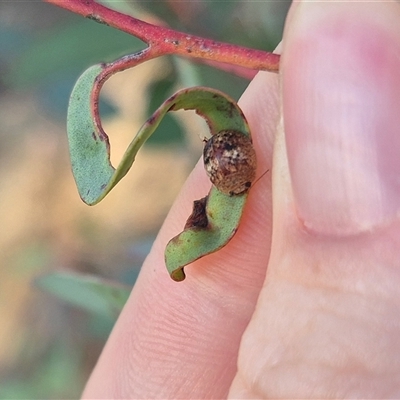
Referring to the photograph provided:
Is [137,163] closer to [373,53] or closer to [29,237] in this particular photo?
[29,237]

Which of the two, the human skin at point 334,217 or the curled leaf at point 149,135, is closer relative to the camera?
the curled leaf at point 149,135

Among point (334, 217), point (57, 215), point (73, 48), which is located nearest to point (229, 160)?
point (334, 217)

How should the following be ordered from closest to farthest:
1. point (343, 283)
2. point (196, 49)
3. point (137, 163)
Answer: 1. point (196, 49)
2. point (343, 283)
3. point (137, 163)

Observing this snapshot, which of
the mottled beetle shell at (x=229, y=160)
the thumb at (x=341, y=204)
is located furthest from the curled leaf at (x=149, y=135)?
the thumb at (x=341, y=204)

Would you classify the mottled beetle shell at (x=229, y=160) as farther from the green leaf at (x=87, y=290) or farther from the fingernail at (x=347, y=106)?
the green leaf at (x=87, y=290)

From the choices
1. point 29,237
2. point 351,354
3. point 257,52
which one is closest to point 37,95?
point 29,237

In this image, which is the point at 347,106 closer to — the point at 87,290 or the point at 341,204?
the point at 341,204

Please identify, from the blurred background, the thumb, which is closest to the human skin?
the thumb
